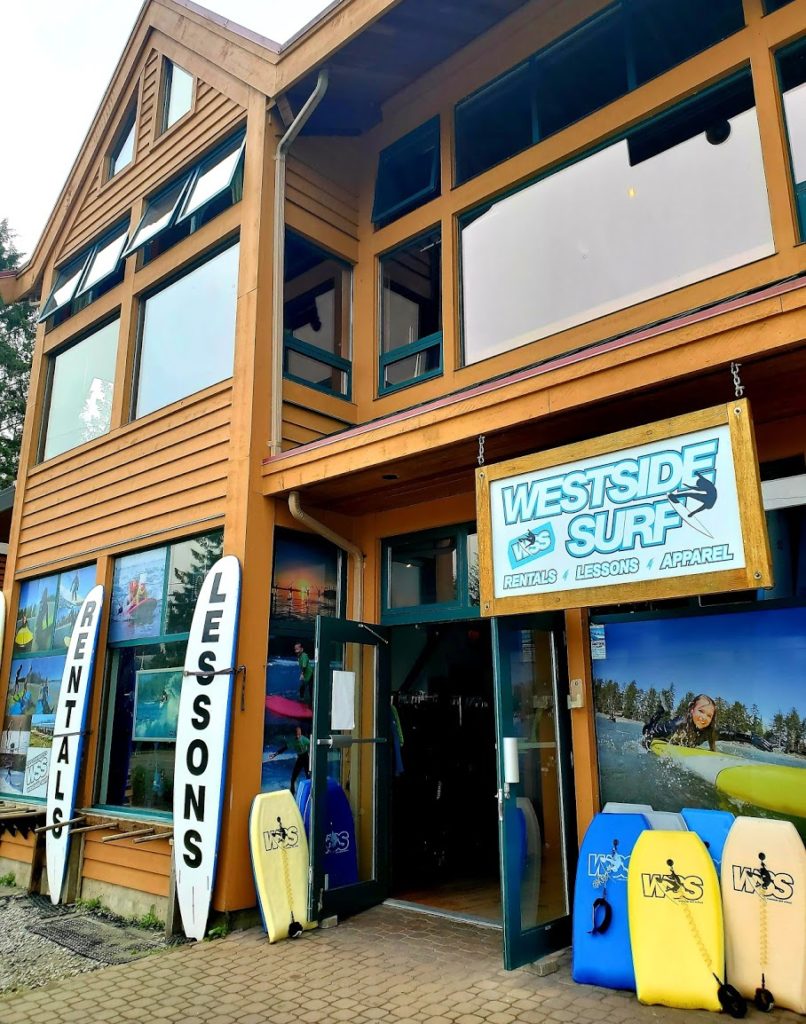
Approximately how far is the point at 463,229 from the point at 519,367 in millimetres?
1539

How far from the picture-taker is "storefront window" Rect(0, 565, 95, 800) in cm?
758

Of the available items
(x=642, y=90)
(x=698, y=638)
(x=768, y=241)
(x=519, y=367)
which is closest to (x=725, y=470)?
(x=698, y=638)

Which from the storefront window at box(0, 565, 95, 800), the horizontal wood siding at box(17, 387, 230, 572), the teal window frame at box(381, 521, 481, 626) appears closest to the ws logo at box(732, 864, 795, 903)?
the teal window frame at box(381, 521, 481, 626)

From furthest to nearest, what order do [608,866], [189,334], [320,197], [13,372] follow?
[13,372], [189,334], [320,197], [608,866]

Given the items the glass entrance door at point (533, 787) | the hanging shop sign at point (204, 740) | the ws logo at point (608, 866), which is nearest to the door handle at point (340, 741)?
the hanging shop sign at point (204, 740)

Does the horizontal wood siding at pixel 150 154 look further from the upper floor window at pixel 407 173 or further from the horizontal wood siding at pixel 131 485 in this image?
the horizontal wood siding at pixel 131 485

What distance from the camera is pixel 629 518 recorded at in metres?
3.79

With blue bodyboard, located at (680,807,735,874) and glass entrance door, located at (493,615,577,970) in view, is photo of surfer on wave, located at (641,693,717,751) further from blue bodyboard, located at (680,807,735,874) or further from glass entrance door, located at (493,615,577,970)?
glass entrance door, located at (493,615,577,970)

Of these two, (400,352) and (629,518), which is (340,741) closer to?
(629,518)

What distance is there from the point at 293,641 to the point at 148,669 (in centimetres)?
156

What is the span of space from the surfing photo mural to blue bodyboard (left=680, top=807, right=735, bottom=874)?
128mm

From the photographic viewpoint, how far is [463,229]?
21.1 feet

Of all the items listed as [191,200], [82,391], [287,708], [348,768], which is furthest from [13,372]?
[348,768]

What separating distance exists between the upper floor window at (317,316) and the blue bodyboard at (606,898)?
4205 millimetres
